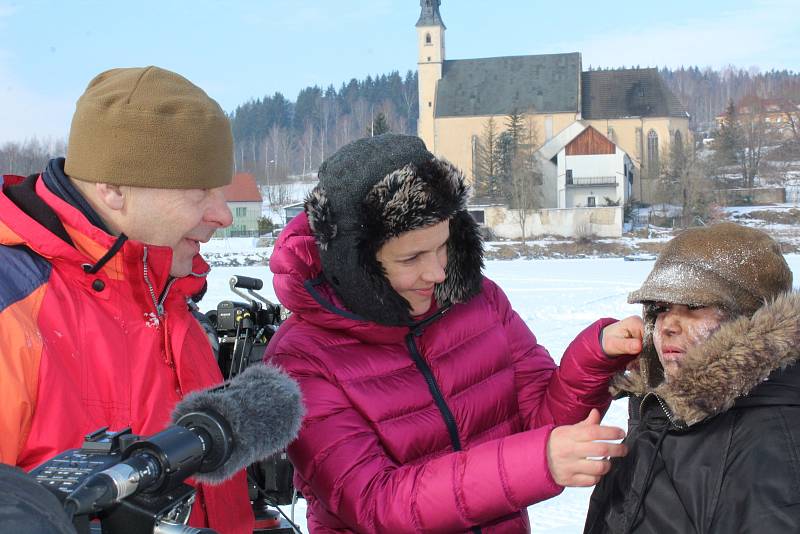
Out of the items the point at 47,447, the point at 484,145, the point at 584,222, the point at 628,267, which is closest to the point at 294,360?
the point at 47,447

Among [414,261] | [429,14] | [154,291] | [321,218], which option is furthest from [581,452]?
[429,14]

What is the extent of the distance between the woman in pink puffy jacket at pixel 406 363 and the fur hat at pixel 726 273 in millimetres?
220

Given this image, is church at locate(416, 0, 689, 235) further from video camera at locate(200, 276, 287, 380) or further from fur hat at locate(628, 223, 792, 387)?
fur hat at locate(628, 223, 792, 387)

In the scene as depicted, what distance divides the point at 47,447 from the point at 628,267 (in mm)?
23964

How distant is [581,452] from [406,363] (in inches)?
20.8

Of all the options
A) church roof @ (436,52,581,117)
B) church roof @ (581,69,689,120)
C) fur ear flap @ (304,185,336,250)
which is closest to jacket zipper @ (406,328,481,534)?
fur ear flap @ (304,185,336,250)

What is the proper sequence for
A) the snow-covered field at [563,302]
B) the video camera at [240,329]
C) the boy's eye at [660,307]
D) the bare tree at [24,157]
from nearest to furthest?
the boy's eye at [660,307] < the video camera at [240,329] < the snow-covered field at [563,302] < the bare tree at [24,157]

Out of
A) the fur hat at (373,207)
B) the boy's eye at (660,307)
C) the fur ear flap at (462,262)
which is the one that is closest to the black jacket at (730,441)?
the boy's eye at (660,307)

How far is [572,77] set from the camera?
6400 cm

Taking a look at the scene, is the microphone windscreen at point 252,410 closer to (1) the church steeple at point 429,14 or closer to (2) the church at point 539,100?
(2) the church at point 539,100

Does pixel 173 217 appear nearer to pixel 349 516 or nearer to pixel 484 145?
pixel 349 516

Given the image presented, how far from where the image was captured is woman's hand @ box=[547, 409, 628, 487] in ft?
5.36

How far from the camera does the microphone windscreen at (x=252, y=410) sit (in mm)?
1188

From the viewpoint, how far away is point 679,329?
6.30 ft
